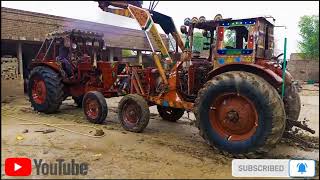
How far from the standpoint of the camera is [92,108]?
27.2 feet

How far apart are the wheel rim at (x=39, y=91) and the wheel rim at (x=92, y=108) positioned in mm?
1592

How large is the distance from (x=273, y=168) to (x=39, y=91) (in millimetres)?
Result: 6933

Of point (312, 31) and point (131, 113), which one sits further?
point (131, 113)

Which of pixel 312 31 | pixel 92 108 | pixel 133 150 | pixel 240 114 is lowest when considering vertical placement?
pixel 133 150

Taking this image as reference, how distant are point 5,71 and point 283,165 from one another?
11.3m

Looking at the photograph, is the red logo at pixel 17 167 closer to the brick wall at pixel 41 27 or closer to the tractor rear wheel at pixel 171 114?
the tractor rear wheel at pixel 171 114

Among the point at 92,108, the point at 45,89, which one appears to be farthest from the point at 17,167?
the point at 45,89

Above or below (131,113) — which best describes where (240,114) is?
above

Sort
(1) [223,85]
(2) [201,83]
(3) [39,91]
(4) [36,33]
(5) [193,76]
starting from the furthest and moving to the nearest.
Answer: (4) [36,33], (3) [39,91], (2) [201,83], (5) [193,76], (1) [223,85]

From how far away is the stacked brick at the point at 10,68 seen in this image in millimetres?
13125

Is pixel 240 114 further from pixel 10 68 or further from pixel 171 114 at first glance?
pixel 10 68

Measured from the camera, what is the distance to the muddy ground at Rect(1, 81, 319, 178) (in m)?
4.86

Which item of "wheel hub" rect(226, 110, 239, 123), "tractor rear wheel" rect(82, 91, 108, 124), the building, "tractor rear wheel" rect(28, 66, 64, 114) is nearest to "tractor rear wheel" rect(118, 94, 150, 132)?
"tractor rear wheel" rect(82, 91, 108, 124)

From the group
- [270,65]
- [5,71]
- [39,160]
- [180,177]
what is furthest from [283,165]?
[5,71]
